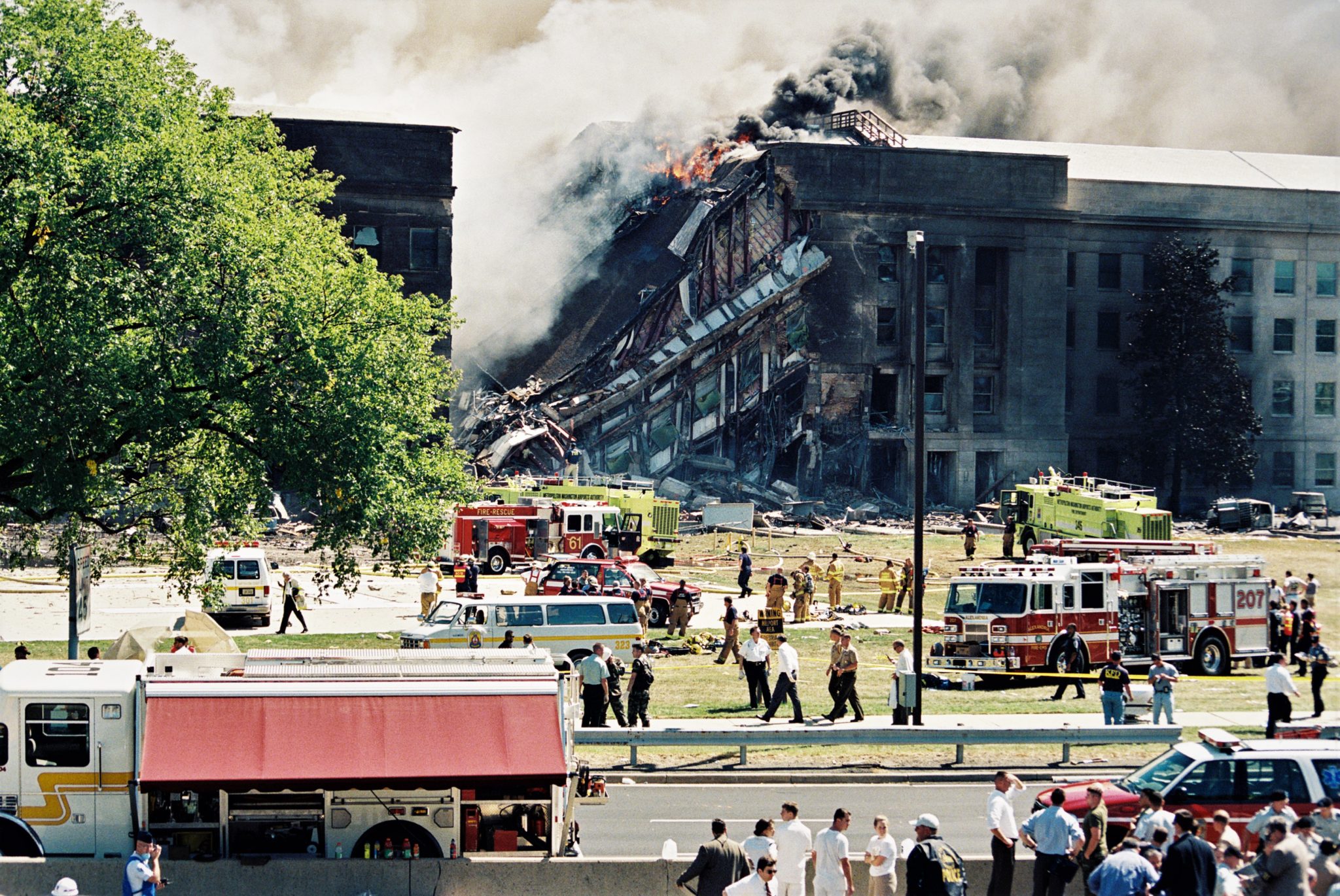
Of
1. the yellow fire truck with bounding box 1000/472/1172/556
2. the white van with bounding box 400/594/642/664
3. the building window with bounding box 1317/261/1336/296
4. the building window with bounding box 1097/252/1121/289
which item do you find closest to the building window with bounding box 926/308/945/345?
the building window with bounding box 1097/252/1121/289

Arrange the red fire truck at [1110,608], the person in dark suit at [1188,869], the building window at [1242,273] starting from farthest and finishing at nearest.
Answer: the building window at [1242,273] < the red fire truck at [1110,608] < the person in dark suit at [1188,869]

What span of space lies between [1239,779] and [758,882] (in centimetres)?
624

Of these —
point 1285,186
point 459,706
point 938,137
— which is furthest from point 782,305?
point 459,706

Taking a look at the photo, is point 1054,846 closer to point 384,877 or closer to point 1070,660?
point 384,877

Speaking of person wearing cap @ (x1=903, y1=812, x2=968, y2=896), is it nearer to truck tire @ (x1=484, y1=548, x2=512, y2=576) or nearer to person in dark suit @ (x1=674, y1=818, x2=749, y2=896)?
person in dark suit @ (x1=674, y1=818, x2=749, y2=896)

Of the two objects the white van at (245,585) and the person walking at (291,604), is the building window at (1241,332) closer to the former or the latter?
the white van at (245,585)

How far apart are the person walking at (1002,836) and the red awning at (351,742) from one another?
418 cm

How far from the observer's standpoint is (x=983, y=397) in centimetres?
8188

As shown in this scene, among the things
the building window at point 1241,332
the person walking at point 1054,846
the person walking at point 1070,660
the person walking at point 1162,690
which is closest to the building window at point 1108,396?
the building window at point 1241,332

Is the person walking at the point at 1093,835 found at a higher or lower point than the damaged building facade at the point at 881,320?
lower

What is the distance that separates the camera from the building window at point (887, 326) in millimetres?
79625

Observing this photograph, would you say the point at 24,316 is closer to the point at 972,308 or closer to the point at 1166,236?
the point at 972,308

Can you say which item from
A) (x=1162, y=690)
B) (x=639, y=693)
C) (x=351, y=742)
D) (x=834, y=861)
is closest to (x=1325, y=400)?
(x=1162, y=690)

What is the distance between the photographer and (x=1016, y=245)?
265 ft
